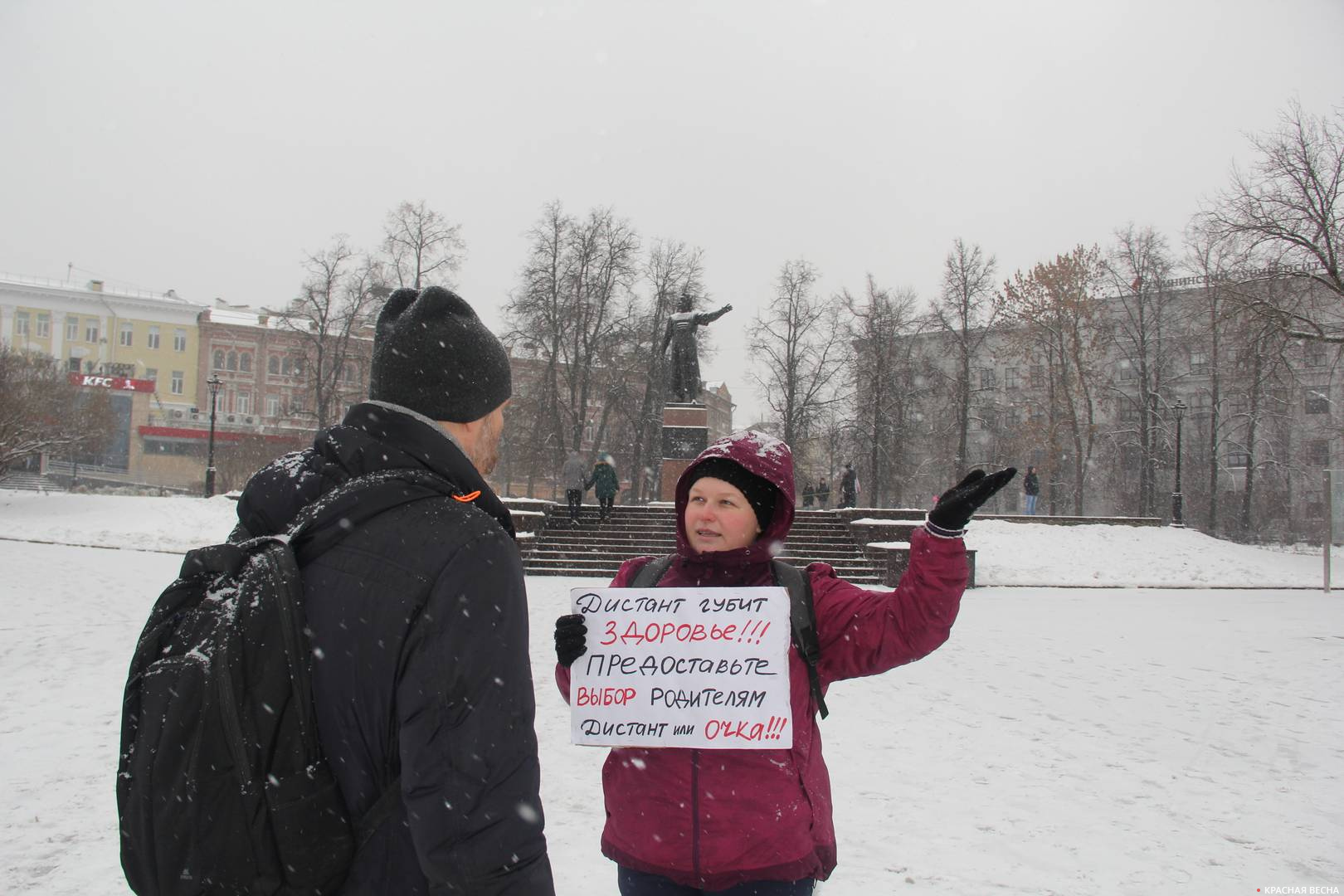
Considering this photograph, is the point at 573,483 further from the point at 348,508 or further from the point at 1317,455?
the point at 1317,455

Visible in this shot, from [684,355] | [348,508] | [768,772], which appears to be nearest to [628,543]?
[684,355]

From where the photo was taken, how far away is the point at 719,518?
263 centimetres

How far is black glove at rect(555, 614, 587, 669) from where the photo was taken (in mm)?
2602

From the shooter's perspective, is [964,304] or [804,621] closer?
[804,621]

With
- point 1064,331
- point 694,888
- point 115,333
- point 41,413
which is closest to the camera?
point 694,888

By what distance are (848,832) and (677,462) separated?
18.2 m

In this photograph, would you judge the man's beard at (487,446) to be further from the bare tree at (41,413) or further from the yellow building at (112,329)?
the yellow building at (112,329)

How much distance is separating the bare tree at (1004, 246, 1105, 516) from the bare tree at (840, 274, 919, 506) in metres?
4.95

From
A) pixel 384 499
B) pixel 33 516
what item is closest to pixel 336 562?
pixel 384 499

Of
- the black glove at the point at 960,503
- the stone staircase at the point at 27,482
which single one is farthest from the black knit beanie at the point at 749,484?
the stone staircase at the point at 27,482

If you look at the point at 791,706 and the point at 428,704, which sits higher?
the point at 428,704

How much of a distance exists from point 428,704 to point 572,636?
1192 mm

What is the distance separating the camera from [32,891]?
3.66m

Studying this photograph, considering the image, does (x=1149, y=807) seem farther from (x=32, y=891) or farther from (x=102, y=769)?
(x=102, y=769)
